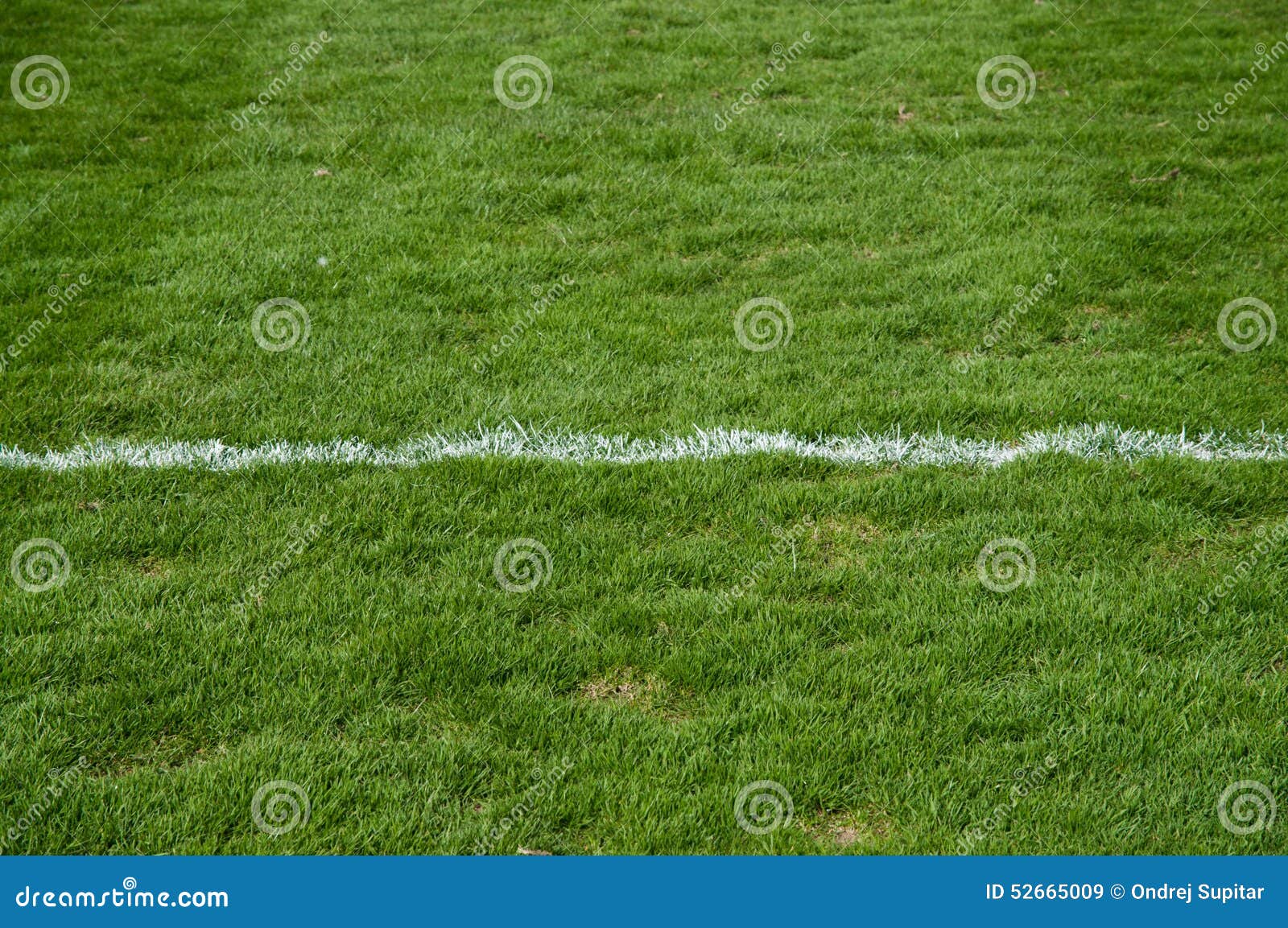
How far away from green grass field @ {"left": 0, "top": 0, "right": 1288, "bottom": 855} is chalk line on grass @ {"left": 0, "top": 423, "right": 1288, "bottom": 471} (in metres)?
0.09

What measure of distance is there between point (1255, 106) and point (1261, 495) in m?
5.64

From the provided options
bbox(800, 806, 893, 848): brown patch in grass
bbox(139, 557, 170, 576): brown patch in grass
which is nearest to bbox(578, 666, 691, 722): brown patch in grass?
bbox(800, 806, 893, 848): brown patch in grass

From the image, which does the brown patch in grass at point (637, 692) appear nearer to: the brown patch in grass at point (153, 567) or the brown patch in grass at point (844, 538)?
the brown patch in grass at point (844, 538)

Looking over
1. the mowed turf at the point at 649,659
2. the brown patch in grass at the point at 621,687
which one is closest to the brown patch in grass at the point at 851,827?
the mowed turf at the point at 649,659

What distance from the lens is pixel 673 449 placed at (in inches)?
200

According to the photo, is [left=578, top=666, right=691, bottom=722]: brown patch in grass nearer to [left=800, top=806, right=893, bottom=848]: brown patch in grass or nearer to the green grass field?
the green grass field

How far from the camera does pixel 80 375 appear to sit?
5547 millimetres

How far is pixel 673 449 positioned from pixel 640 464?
212 millimetres

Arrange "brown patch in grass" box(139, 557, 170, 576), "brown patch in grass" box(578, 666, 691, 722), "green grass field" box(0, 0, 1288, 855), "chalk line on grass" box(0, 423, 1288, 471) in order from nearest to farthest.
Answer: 1. "green grass field" box(0, 0, 1288, 855)
2. "brown patch in grass" box(578, 666, 691, 722)
3. "brown patch in grass" box(139, 557, 170, 576)
4. "chalk line on grass" box(0, 423, 1288, 471)

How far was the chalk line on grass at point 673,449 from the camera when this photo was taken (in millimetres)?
4957

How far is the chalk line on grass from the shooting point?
496 centimetres

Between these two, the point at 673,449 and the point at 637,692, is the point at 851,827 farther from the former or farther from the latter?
the point at 673,449

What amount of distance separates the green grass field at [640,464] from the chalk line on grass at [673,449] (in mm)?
93

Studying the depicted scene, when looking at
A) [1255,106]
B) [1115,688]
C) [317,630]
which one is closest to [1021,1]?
[1255,106]
